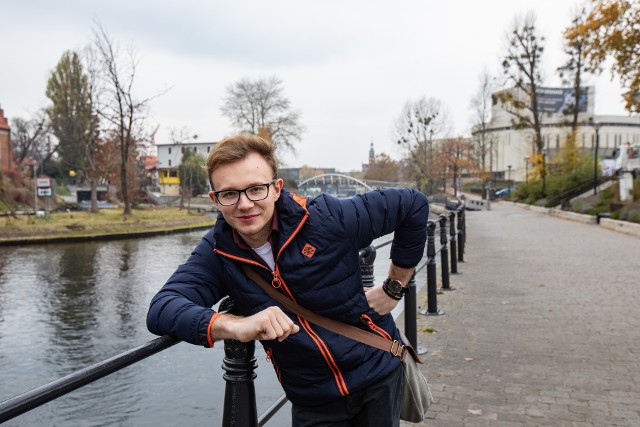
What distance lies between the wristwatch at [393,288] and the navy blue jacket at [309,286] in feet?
0.43

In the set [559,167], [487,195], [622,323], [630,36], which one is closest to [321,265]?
[622,323]

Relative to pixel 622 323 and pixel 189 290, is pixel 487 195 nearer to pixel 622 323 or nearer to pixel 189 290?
pixel 622 323

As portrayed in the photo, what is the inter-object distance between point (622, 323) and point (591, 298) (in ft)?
4.69

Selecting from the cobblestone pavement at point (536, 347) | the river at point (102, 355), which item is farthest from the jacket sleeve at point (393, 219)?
the river at point (102, 355)

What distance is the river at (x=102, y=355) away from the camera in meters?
7.25

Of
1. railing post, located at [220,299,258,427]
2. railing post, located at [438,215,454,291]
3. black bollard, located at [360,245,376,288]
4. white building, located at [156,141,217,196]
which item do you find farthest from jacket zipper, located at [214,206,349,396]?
white building, located at [156,141,217,196]

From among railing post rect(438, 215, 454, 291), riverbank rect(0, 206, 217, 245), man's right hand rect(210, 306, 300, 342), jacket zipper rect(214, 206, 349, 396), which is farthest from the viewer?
riverbank rect(0, 206, 217, 245)

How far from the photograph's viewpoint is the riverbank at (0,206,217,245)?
2728cm

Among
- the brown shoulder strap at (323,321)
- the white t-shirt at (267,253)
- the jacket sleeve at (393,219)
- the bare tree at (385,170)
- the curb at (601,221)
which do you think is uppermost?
the bare tree at (385,170)

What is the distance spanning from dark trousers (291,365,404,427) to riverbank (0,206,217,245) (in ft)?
90.6

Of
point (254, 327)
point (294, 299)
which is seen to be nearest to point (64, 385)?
point (254, 327)

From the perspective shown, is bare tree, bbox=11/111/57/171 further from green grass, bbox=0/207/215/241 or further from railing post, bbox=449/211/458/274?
railing post, bbox=449/211/458/274

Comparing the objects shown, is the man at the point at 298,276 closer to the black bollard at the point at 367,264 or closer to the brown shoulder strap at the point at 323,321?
the brown shoulder strap at the point at 323,321

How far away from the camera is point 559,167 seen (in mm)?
41906
